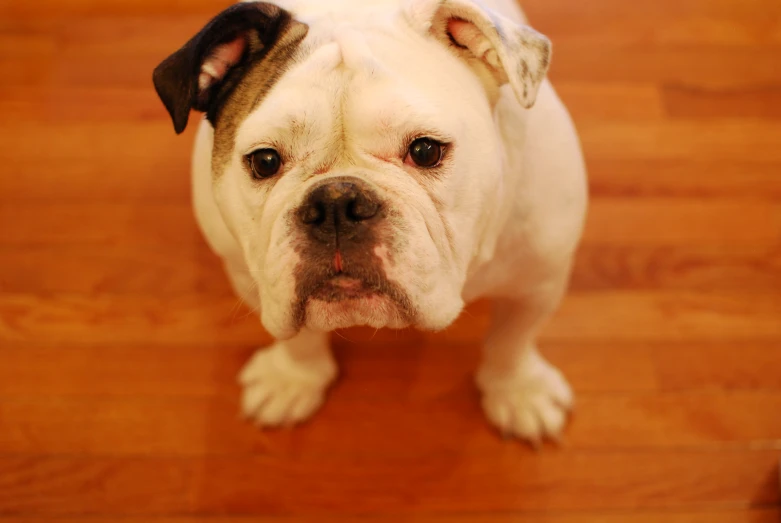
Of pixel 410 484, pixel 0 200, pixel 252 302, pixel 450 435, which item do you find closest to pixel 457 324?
pixel 450 435

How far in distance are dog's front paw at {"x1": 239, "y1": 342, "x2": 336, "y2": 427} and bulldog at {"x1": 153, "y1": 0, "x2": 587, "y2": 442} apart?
625 mm

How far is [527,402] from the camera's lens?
5.73 feet

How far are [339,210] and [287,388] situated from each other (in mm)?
883

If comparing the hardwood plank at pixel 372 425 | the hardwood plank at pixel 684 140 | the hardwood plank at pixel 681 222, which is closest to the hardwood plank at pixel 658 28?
the hardwood plank at pixel 684 140

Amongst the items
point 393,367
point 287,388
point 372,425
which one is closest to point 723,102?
point 393,367

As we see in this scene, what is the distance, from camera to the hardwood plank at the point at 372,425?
1748mm

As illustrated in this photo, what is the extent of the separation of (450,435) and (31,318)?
44.2 inches

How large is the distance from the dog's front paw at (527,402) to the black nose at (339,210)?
32.1 inches

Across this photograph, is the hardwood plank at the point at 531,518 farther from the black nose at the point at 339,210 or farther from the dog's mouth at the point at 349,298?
the black nose at the point at 339,210

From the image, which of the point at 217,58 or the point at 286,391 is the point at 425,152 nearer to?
the point at 217,58

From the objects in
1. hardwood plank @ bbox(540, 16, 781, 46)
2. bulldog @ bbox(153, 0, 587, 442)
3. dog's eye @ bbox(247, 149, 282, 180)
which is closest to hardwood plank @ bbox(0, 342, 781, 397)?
bulldog @ bbox(153, 0, 587, 442)

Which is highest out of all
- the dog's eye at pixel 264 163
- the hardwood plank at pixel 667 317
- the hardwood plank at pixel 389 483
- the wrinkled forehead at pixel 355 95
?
the wrinkled forehead at pixel 355 95

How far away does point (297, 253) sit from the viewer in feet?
3.44

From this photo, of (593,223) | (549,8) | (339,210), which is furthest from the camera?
(549,8)
